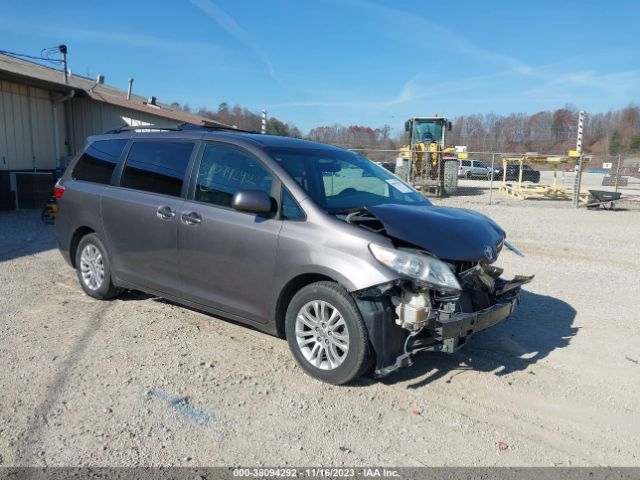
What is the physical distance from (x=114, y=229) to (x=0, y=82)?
11037 mm

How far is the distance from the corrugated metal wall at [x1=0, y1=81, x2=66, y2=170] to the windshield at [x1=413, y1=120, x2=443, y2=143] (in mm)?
14728

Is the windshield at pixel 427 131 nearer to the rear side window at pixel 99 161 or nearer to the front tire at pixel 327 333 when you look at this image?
the rear side window at pixel 99 161

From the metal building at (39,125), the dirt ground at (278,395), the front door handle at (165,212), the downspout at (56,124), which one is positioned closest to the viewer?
the dirt ground at (278,395)

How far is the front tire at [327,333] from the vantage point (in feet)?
12.0

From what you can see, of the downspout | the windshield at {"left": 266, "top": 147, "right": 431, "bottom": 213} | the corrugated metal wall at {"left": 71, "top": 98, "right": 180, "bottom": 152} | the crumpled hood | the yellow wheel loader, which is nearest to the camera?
the crumpled hood

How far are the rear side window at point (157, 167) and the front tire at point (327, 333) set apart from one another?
1.76 metres

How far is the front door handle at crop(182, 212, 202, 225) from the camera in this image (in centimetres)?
457

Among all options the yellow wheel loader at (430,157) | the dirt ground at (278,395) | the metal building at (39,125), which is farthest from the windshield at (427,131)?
the dirt ground at (278,395)

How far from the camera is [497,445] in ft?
10.4

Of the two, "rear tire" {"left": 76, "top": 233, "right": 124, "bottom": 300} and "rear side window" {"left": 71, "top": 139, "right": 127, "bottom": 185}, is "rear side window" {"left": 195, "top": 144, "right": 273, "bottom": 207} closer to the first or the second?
"rear side window" {"left": 71, "top": 139, "right": 127, "bottom": 185}

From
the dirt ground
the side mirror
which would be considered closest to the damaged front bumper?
the dirt ground

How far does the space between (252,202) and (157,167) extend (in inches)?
63.8

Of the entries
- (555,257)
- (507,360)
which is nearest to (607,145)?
(555,257)

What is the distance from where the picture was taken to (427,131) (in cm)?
2380
